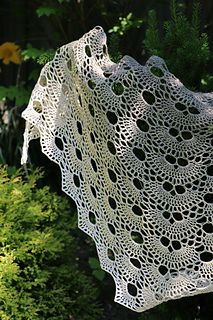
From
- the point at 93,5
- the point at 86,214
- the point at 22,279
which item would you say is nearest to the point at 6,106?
the point at 93,5

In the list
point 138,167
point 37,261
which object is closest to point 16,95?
point 37,261

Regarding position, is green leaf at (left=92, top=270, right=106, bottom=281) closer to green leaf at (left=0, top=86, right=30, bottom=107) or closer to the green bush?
the green bush

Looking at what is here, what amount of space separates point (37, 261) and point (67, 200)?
425mm

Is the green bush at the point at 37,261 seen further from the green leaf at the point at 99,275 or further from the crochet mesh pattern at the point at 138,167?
the crochet mesh pattern at the point at 138,167

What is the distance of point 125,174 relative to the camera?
6.57ft

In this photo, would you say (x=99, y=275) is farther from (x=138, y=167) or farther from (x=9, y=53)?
(x=9, y=53)

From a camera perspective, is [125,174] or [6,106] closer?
[125,174]

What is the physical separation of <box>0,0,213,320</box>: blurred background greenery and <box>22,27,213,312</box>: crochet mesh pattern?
1.09ft

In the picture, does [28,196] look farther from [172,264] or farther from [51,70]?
[172,264]

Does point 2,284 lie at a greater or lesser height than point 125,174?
lesser

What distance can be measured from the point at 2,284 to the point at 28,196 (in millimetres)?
444

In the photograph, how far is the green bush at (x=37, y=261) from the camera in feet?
7.99

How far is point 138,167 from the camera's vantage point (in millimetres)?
1968

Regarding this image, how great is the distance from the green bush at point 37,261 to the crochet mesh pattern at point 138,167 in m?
0.48
